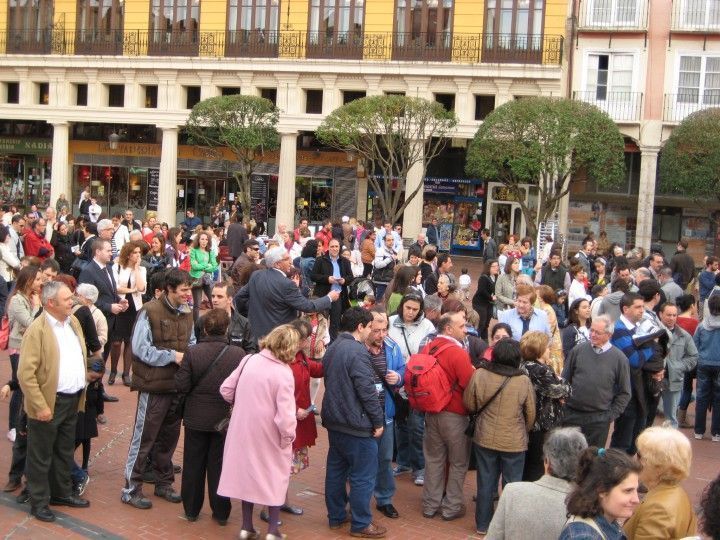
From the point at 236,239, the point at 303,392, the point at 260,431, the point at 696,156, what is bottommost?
the point at 260,431

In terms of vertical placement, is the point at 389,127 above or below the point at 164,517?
above

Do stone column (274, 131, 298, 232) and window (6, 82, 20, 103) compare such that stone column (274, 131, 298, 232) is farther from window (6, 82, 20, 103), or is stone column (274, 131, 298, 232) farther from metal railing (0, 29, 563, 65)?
window (6, 82, 20, 103)

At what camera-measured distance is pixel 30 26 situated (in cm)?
3625

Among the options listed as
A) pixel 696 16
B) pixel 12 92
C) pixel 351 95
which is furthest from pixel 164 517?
pixel 12 92

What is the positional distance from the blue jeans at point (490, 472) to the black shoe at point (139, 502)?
109 inches

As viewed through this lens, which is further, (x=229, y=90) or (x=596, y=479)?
(x=229, y=90)

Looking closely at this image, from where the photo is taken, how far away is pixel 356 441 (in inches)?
273

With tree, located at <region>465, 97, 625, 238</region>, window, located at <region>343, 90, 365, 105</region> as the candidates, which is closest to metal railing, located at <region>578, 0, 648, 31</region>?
tree, located at <region>465, 97, 625, 238</region>

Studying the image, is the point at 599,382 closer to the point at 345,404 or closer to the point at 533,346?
the point at 533,346

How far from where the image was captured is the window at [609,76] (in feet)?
102

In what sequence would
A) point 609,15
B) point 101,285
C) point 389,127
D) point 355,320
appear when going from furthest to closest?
point 609,15, point 389,127, point 101,285, point 355,320

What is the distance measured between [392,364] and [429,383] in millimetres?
604

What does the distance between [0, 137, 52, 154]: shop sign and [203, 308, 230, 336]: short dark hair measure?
35.0m

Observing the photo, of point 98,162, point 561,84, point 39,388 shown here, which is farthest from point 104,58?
point 39,388
